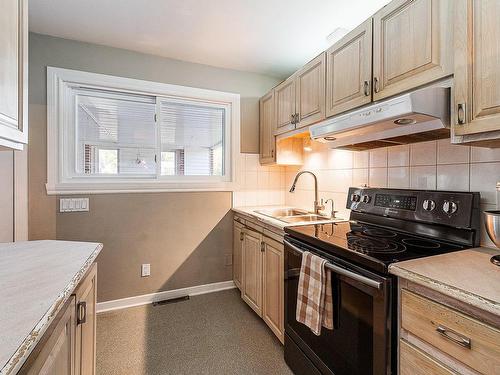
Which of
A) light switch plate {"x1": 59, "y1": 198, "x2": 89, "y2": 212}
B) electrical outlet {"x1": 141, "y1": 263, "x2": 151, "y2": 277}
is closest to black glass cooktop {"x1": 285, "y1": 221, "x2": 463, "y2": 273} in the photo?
electrical outlet {"x1": 141, "y1": 263, "x2": 151, "y2": 277}

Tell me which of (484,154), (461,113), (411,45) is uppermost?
(411,45)

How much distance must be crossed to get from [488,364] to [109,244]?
2.50 meters

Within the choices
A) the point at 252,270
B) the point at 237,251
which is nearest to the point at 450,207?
the point at 252,270

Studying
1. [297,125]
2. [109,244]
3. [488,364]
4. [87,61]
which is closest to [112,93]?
[87,61]

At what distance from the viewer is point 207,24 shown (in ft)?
6.30

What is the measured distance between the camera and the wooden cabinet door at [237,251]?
2.45 m

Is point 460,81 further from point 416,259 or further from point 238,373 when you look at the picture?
point 238,373

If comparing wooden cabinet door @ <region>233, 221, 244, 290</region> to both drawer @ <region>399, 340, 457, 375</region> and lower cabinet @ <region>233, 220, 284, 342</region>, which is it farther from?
drawer @ <region>399, 340, 457, 375</region>

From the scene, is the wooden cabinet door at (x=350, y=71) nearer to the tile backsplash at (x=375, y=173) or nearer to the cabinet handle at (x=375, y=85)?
the cabinet handle at (x=375, y=85)

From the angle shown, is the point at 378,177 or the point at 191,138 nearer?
the point at 378,177

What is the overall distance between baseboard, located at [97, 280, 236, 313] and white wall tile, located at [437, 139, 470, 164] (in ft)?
7.20

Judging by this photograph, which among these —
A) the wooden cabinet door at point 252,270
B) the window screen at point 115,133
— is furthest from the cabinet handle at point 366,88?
the window screen at point 115,133

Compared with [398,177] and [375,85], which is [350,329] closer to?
[398,177]

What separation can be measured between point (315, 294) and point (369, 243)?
0.37 m
